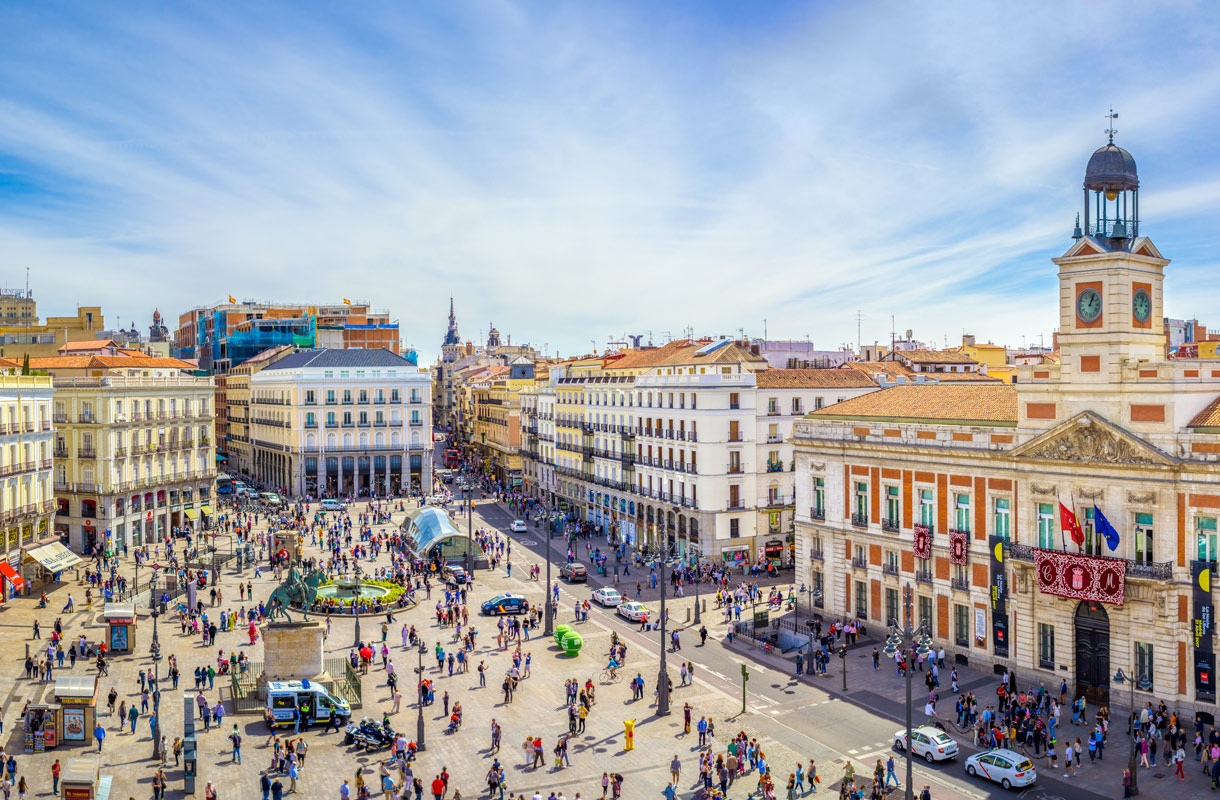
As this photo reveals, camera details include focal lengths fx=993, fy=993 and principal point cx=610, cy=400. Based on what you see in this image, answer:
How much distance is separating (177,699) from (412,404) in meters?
63.8

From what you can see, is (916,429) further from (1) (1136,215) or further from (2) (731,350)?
(2) (731,350)

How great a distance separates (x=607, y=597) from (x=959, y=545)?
68.3ft

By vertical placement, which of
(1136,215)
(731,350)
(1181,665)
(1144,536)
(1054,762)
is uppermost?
(1136,215)

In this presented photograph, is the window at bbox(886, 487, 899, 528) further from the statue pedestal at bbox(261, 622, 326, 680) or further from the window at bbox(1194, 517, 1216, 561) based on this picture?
the statue pedestal at bbox(261, 622, 326, 680)

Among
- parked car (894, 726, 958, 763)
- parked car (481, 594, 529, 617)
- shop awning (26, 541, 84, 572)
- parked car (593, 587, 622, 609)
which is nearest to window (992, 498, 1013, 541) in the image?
parked car (894, 726, 958, 763)

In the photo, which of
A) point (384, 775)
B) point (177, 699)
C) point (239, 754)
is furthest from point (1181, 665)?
point (177, 699)

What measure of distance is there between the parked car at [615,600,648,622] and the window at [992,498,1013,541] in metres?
18.7

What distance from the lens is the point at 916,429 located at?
4725cm

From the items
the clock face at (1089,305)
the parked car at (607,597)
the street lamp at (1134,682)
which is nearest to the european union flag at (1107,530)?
the street lamp at (1134,682)

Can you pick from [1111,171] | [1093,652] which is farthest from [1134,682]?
[1111,171]

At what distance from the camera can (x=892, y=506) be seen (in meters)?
48.7

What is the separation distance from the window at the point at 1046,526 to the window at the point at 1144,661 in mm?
5001

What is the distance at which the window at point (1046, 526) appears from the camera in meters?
41.2

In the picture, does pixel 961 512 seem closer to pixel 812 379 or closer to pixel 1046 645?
pixel 1046 645
